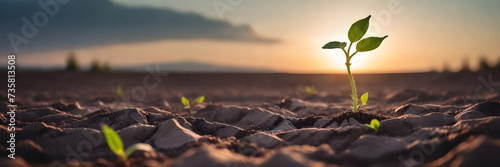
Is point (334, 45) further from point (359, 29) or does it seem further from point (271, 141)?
point (271, 141)

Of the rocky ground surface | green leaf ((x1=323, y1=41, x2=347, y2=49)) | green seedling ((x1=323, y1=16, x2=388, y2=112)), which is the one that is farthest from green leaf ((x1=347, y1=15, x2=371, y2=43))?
the rocky ground surface

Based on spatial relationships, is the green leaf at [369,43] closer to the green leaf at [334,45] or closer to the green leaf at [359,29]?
the green leaf at [359,29]

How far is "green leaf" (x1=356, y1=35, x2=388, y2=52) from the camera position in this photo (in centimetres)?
292

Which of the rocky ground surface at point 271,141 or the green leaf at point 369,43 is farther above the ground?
the green leaf at point 369,43

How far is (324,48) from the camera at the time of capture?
2.95m

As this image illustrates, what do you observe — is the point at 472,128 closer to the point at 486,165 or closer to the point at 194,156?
the point at 486,165

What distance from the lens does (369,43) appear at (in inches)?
116

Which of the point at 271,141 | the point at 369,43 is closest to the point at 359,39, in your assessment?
the point at 369,43

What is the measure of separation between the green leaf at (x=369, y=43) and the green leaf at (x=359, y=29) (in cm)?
5

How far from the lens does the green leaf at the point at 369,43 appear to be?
9.58 feet

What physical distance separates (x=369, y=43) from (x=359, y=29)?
0.50 ft

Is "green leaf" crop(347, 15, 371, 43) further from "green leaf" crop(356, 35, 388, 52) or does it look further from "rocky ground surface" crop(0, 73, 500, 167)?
"rocky ground surface" crop(0, 73, 500, 167)

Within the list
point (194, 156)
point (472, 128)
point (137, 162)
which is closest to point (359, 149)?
point (472, 128)

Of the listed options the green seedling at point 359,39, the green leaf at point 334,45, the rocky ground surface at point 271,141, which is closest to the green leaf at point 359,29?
the green seedling at point 359,39
